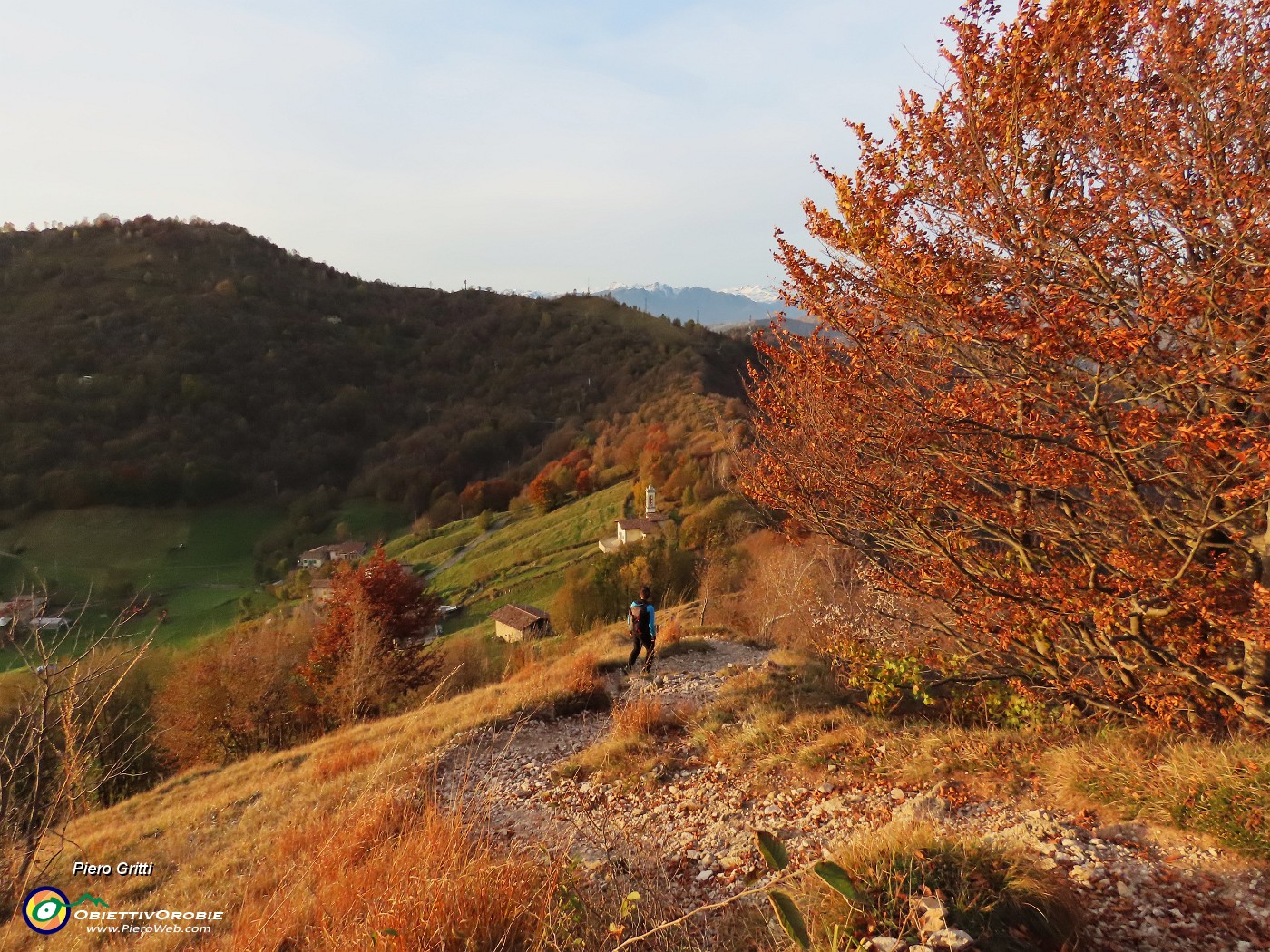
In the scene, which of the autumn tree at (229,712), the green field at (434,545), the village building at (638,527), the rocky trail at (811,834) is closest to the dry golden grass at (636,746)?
the rocky trail at (811,834)

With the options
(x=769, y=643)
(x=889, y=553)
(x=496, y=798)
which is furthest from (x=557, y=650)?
(x=889, y=553)

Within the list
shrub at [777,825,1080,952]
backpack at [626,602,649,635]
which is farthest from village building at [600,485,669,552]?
shrub at [777,825,1080,952]

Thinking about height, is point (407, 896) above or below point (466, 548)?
above

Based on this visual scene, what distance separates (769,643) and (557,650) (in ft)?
18.7

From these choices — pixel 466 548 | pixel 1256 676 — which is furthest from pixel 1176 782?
pixel 466 548

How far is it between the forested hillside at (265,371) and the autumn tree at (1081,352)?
217 ft

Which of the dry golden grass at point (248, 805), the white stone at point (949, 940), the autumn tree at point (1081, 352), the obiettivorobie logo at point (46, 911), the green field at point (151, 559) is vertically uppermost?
the autumn tree at point (1081, 352)

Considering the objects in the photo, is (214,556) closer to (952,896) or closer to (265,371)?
(265,371)

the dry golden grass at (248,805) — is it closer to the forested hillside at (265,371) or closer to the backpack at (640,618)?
the backpack at (640,618)

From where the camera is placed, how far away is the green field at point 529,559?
35562 mm

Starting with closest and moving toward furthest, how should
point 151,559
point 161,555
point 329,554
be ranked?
point 151,559 → point 329,554 → point 161,555

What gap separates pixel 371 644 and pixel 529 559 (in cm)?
2475

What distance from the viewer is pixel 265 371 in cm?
8600

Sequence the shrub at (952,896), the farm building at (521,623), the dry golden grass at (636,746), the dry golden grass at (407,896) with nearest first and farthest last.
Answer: the shrub at (952,896) < the dry golden grass at (407,896) < the dry golden grass at (636,746) < the farm building at (521,623)
